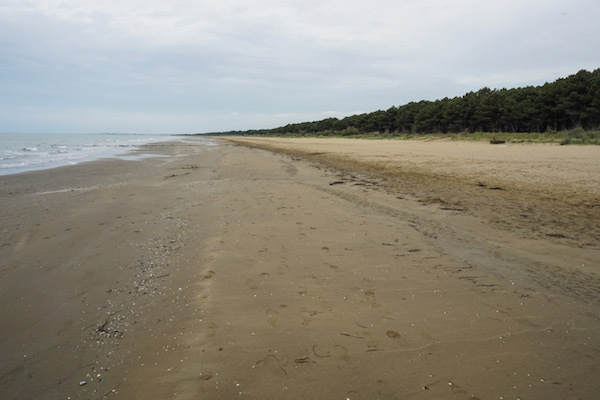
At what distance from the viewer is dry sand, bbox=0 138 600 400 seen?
204cm

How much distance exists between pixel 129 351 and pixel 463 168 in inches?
507

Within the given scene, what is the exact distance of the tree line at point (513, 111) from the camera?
30.3 m

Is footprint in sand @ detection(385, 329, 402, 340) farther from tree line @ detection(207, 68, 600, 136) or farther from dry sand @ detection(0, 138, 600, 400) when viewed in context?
tree line @ detection(207, 68, 600, 136)

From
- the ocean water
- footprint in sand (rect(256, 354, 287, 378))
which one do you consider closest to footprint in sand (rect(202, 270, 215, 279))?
footprint in sand (rect(256, 354, 287, 378))

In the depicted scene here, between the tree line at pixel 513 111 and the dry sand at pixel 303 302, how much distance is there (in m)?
34.4

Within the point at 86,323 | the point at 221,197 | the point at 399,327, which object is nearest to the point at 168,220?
the point at 221,197

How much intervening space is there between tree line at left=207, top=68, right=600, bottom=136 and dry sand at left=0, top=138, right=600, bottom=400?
34.4 m

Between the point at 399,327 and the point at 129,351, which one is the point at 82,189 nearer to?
the point at 129,351

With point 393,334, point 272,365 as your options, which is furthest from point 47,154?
point 393,334

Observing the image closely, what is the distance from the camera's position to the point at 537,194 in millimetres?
7480

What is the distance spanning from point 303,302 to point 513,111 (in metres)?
44.3

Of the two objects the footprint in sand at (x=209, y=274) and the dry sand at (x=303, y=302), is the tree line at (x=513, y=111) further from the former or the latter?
the footprint in sand at (x=209, y=274)

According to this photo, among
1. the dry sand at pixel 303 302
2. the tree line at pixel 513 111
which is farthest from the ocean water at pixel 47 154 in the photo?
the tree line at pixel 513 111

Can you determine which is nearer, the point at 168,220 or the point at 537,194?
the point at 168,220
